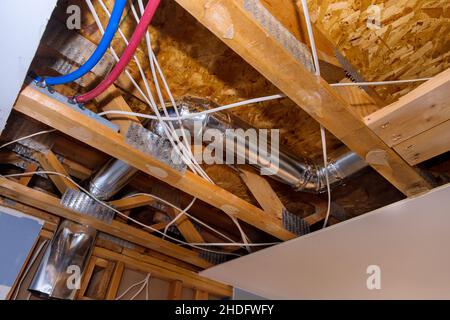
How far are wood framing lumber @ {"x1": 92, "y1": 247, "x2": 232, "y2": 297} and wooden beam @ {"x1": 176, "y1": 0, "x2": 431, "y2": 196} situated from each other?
1.61 meters

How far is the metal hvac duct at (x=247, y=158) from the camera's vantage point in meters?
1.21

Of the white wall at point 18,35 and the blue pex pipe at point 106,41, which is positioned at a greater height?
the blue pex pipe at point 106,41

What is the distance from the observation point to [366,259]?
63.6 inches

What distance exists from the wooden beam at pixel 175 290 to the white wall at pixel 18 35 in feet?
5.62

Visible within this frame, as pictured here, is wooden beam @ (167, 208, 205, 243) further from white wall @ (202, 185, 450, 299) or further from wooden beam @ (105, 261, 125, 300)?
wooden beam @ (105, 261, 125, 300)

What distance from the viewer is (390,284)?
66.4 inches

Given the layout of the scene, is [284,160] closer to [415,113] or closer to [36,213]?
[415,113]

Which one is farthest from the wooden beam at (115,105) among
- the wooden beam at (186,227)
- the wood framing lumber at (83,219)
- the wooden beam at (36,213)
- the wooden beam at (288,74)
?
the wooden beam at (36,213)

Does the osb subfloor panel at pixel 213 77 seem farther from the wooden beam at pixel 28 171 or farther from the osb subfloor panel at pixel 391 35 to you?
the wooden beam at pixel 28 171

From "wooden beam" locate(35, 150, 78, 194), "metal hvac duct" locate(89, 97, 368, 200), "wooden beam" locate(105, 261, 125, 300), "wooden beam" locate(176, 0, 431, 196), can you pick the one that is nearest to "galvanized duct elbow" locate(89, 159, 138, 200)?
"metal hvac duct" locate(89, 97, 368, 200)

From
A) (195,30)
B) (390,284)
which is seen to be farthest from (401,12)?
(390,284)
